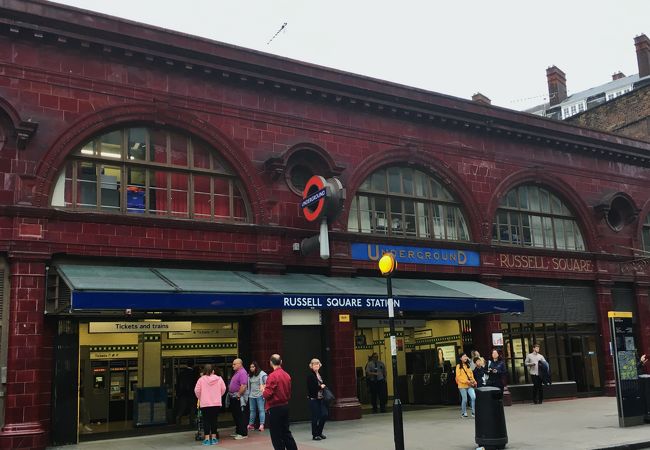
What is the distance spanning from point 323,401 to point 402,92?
10.4 m

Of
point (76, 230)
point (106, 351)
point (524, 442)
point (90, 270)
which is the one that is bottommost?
point (524, 442)

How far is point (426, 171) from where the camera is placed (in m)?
21.3

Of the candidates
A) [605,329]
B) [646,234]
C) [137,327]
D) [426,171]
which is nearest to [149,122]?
[137,327]

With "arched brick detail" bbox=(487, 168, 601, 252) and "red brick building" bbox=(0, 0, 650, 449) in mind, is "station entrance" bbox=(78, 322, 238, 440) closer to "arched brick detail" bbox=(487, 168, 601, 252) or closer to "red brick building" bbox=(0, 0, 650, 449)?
"red brick building" bbox=(0, 0, 650, 449)

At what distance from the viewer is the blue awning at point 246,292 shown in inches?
523

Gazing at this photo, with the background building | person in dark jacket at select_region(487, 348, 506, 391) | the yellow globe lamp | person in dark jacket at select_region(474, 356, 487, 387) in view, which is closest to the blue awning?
person in dark jacket at select_region(474, 356, 487, 387)

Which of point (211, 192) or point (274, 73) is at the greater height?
point (274, 73)

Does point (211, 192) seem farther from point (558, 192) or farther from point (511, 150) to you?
point (558, 192)

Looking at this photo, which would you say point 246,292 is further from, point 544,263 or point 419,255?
point 544,263

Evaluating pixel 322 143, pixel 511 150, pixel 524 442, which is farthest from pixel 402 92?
pixel 524 442

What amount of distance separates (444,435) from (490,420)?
8.43ft

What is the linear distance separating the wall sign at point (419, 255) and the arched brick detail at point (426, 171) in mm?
783

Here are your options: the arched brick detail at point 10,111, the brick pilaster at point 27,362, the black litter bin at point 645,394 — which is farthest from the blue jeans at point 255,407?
the black litter bin at point 645,394

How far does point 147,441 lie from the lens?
14516mm
